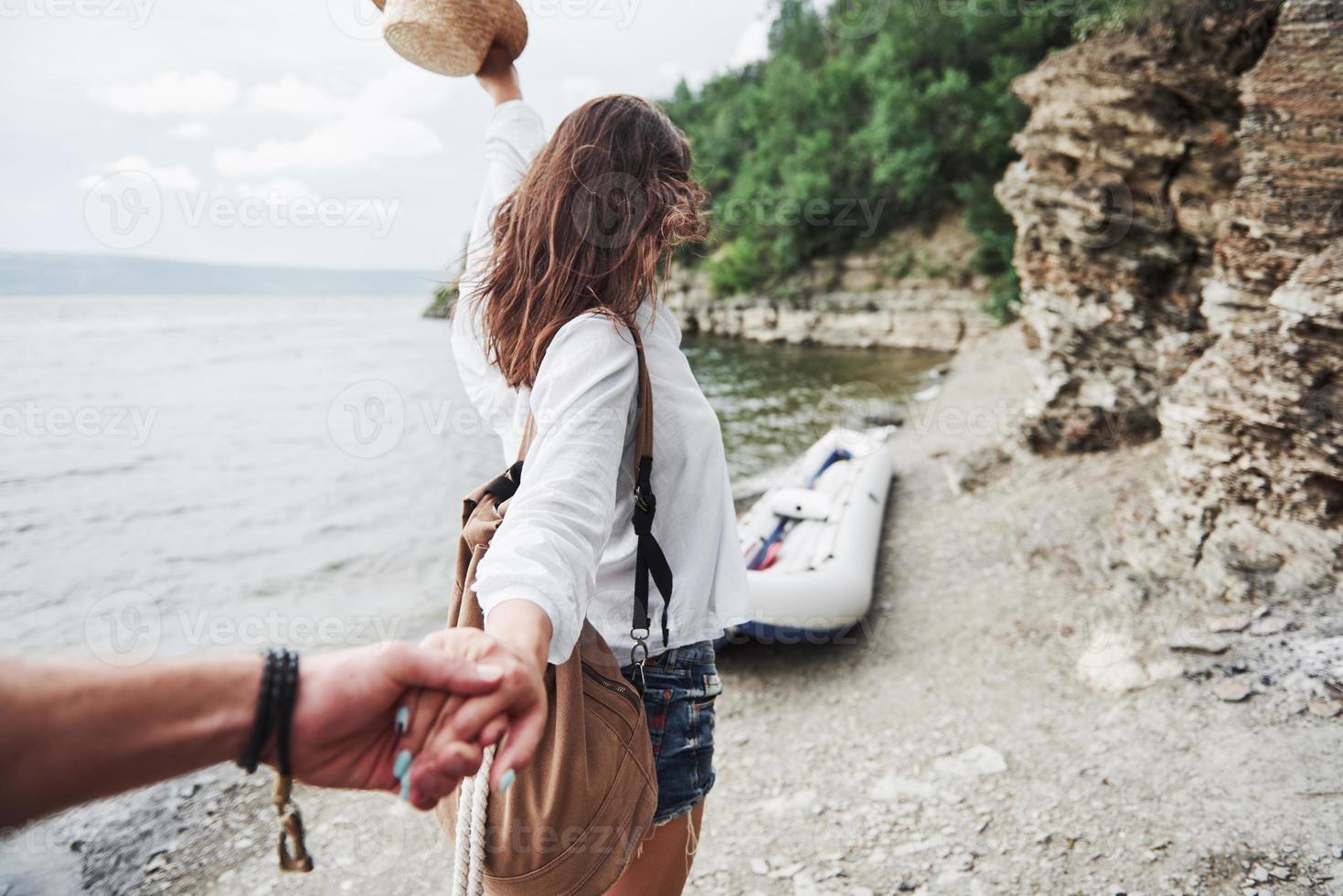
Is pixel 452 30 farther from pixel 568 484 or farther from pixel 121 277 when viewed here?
pixel 121 277

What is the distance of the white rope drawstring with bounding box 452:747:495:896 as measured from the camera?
4.03 ft

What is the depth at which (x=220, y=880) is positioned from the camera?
141 inches

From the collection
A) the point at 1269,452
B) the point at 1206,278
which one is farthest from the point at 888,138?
the point at 1269,452

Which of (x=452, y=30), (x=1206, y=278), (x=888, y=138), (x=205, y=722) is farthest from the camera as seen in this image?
(x=888, y=138)

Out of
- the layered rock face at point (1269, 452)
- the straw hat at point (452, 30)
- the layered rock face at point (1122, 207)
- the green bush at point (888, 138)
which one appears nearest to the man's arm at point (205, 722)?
the straw hat at point (452, 30)

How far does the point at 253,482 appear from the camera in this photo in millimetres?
12797

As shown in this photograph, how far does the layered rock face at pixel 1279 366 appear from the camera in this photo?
3.77 metres

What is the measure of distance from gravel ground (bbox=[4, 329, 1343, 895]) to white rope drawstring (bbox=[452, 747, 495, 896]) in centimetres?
234

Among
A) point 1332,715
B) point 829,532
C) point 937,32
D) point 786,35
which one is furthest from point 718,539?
point 786,35

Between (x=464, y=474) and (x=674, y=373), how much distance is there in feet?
40.5

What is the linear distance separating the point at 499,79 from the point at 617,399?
1279 mm

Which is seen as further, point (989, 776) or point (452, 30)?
point (989, 776)

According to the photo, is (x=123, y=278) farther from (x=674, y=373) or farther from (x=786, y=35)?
(x=674, y=373)

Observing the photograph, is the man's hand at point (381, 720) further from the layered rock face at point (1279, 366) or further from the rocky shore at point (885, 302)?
the rocky shore at point (885, 302)
